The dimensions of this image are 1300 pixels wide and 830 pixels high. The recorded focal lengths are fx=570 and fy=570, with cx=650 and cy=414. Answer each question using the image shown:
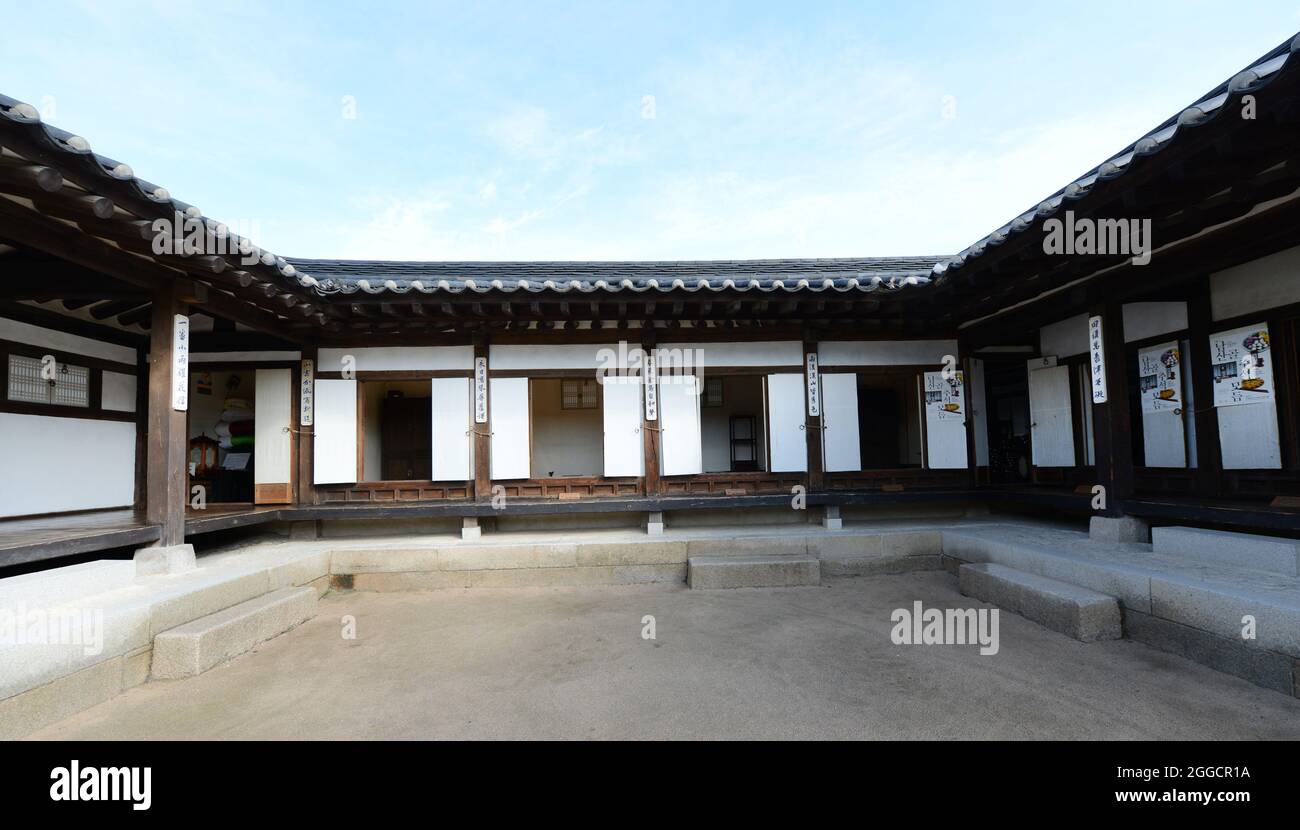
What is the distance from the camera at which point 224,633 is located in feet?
15.3

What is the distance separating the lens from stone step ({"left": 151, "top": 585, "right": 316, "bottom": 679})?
435cm

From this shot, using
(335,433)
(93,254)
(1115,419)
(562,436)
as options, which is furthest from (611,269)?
(1115,419)

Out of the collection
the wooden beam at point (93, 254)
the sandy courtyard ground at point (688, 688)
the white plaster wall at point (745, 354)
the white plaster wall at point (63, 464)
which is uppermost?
the wooden beam at point (93, 254)

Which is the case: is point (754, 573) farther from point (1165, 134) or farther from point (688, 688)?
point (1165, 134)

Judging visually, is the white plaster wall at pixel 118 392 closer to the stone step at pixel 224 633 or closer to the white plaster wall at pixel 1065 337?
A: the stone step at pixel 224 633

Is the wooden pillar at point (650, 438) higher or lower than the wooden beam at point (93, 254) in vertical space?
lower

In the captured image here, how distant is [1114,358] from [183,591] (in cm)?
949

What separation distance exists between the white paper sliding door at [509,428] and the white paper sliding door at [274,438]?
2801mm

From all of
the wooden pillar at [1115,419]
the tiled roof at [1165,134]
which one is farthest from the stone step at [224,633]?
the wooden pillar at [1115,419]

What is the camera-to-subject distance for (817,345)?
334 inches

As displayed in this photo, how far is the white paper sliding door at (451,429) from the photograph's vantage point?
316 inches

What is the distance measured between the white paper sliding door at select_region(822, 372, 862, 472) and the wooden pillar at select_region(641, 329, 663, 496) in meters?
2.47

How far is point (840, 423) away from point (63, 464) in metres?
9.74
